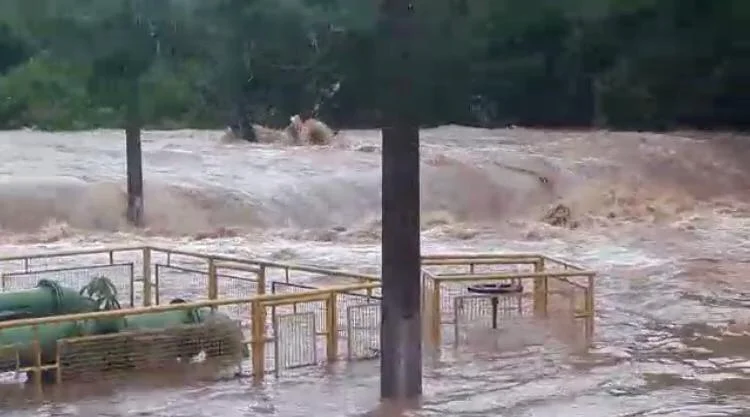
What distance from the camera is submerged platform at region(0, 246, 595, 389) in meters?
11.9

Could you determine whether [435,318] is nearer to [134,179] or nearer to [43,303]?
[43,303]

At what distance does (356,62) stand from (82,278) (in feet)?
17.4

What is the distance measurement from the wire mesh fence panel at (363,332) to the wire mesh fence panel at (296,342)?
0.38 meters

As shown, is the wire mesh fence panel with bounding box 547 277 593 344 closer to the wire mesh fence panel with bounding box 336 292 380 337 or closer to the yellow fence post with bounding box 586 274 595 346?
the yellow fence post with bounding box 586 274 595 346

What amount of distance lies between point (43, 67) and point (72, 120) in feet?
9.75

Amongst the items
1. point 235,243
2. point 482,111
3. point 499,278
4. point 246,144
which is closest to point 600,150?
point 482,111

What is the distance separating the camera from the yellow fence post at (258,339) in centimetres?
1203

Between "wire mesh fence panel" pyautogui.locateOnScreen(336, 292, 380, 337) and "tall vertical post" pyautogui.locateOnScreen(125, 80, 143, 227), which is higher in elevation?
"tall vertical post" pyautogui.locateOnScreen(125, 80, 143, 227)

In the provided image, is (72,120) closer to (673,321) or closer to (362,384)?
(673,321)

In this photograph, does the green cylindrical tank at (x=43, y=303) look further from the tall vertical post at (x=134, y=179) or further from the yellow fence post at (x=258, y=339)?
the tall vertical post at (x=134, y=179)

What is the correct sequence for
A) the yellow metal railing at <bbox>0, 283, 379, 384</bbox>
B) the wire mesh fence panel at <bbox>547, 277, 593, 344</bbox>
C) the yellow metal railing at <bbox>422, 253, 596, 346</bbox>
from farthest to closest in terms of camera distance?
the wire mesh fence panel at <bbox>547, 277, 593, 344</bbox> < the yellow metal railing at <bbox>422, 253, 596, 346</bbox> < the yellow metal railing at <bbox>0, 283, 379, 384</bbox>

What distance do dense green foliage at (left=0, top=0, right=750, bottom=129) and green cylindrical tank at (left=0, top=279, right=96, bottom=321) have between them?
3.16 m

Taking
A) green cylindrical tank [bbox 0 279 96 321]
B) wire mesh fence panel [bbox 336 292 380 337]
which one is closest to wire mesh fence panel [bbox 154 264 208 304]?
wire mesh fence panel [bbox 336 292 380 337]

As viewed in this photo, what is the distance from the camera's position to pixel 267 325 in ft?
46.2
